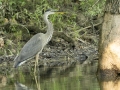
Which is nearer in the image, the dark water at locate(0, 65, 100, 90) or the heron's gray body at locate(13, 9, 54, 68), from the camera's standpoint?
the dark water at locate(0, 65, 100, 90)

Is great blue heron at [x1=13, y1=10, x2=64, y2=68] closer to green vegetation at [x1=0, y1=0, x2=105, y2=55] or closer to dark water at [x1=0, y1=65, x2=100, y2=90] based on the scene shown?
dark water at [x1=0, y1=65, x2=100, y2=90]

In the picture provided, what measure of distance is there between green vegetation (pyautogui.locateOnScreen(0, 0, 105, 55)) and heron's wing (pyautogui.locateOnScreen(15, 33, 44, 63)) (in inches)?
53.0

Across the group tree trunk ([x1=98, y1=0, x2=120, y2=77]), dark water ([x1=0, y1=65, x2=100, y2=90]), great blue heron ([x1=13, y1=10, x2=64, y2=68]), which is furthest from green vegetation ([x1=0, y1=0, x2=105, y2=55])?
tree trunk ([x1=98, y1=0, x2=120, y2=77])

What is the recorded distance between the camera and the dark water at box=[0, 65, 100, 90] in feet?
30.0

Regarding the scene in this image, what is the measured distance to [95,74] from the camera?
10.6 meters

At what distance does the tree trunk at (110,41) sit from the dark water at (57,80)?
1.35 ft

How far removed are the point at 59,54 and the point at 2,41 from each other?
165 cm

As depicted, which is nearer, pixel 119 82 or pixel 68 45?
pixel 119 82

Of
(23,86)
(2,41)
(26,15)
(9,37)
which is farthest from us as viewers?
(26,15)

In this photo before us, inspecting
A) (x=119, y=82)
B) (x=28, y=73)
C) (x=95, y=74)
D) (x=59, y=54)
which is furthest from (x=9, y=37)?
(x=119, y=82)

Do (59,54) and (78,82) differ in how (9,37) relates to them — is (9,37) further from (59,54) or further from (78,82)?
(78,82)

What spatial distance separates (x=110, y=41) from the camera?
395 inches

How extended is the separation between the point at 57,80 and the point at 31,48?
2086 millimetres

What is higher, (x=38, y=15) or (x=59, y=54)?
(x=38, y=15)
